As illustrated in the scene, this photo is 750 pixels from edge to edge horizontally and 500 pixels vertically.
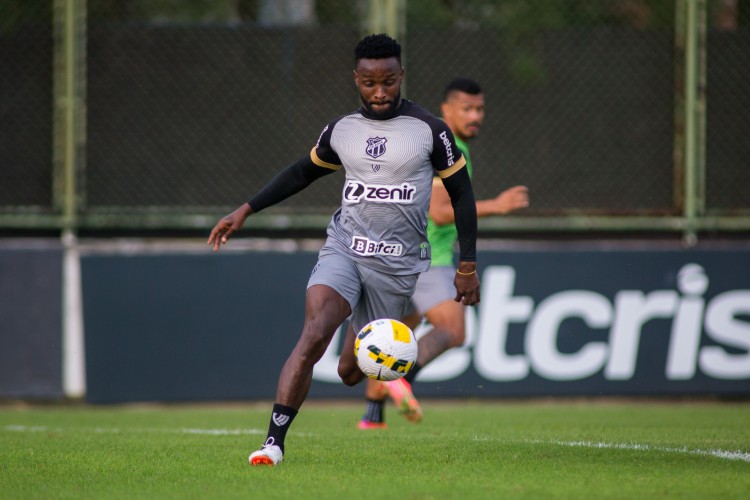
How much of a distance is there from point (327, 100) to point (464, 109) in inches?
119

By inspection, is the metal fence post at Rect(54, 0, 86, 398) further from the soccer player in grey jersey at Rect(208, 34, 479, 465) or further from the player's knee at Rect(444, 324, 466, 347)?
the soccer player in grey jersey at Rect(208, 34, 479, 465)

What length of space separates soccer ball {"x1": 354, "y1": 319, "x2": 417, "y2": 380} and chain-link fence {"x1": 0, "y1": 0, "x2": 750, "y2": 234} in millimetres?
5851

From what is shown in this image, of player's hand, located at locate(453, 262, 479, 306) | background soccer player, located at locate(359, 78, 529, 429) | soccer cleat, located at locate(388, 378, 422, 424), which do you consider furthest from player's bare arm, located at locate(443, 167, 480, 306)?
background soccer player, located at locate(359, 78, 529, 429)

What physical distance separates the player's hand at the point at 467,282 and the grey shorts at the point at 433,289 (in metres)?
2.15

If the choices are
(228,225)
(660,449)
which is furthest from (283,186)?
(660,449)

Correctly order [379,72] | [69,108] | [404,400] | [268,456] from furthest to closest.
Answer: [69,108], [404,400], [379,72], [268,456]

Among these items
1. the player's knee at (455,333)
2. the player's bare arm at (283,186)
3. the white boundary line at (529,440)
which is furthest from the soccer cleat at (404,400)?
the player's bare arm at (283,186)

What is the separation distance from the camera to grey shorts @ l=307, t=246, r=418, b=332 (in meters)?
6.54

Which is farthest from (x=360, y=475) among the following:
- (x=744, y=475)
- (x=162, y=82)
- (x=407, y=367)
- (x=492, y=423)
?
(x=162, y=82)

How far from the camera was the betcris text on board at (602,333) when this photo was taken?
469 inches

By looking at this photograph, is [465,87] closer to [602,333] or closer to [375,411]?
[375,411]

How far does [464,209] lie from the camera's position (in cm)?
664

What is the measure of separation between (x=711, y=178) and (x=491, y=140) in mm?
2390

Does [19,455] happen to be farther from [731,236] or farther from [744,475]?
[731,236]
